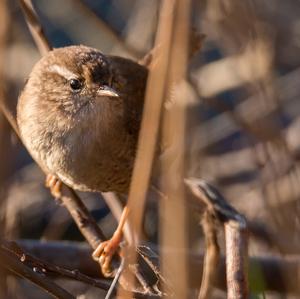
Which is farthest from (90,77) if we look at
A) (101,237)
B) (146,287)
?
(146,287)

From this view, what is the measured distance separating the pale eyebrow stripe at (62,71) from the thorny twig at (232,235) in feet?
2.32

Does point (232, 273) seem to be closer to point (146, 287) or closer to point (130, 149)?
point (146, 287)

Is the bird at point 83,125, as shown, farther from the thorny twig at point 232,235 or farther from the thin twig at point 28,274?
the thin twig at point 28,274

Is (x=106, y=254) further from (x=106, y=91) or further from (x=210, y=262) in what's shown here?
(x=210, y=262)

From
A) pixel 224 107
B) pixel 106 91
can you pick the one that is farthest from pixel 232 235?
pixel 106 91

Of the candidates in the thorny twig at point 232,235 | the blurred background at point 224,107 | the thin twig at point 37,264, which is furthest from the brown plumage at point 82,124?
the thin twig at point 37,264

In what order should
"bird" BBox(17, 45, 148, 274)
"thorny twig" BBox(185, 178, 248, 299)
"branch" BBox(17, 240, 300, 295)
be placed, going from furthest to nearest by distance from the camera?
"bird" BBox(17, 45, 148, 274) < "branch" BBox(17, 240, 300, 295) < "thorny twig" BBox(185, 178, 248, 299)

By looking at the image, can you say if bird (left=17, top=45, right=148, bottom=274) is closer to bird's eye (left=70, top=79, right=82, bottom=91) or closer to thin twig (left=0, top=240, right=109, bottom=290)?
bird's eye (left=70, top=79, right=82, bottom=91)

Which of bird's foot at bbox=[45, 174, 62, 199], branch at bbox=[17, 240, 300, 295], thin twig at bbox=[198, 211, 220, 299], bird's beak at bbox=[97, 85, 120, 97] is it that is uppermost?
bird's beak at bbox=[97, 85, 120, 97]

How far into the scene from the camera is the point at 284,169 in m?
3.61

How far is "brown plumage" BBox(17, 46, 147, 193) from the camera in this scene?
3.58m

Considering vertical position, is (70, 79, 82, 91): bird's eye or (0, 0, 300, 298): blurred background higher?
(70, 79, 82, 91): bird's eye

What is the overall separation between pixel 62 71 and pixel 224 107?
0.74 m

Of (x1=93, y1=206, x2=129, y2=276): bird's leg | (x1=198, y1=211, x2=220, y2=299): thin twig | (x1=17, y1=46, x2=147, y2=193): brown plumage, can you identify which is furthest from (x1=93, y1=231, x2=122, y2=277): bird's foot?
(x1=198, y1=211, x2=220, y2=299): thin twig
